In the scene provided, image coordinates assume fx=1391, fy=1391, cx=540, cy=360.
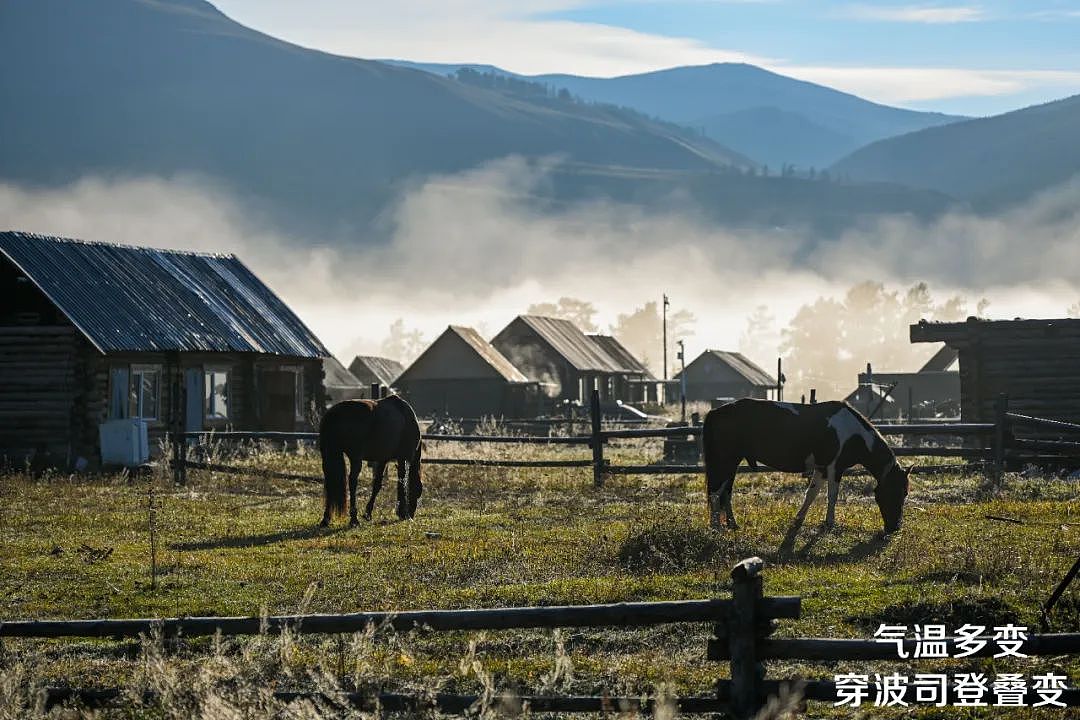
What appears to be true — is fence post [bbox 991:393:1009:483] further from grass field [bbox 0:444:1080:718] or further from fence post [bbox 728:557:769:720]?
fence post [bbox 728:557:769:720]

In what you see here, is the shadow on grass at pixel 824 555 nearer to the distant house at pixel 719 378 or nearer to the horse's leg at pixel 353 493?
the horse's leg at pixel 353 493

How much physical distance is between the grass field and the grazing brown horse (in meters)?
0.42

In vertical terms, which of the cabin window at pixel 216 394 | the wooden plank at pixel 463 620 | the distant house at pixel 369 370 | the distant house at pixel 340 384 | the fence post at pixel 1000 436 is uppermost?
the distant house at pixel 369 370

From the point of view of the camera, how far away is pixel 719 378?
9044 cm

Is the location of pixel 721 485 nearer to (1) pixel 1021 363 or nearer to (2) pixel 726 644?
(2) pixel 726 644

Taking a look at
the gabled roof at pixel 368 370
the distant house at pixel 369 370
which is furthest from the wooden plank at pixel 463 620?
the gabled roof at pixel 368 370

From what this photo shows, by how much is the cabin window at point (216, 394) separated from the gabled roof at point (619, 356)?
44393 millimetres

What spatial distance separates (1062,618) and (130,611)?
7.87 metres

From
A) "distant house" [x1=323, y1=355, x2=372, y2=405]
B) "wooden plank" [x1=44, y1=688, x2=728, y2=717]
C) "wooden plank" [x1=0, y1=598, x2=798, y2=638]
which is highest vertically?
"distant house" [x1=323, y1=355, x2=372, y2=405]

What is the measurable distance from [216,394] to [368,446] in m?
17.2

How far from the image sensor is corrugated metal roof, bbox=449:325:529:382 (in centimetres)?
6165

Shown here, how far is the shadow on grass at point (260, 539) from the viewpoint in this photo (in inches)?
664

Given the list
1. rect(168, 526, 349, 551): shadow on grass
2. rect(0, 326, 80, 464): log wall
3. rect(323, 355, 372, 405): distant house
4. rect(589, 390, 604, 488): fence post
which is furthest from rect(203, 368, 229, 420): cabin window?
rect(323, 355, 372, 405): distant house

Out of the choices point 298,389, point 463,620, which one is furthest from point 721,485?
point 298,389
